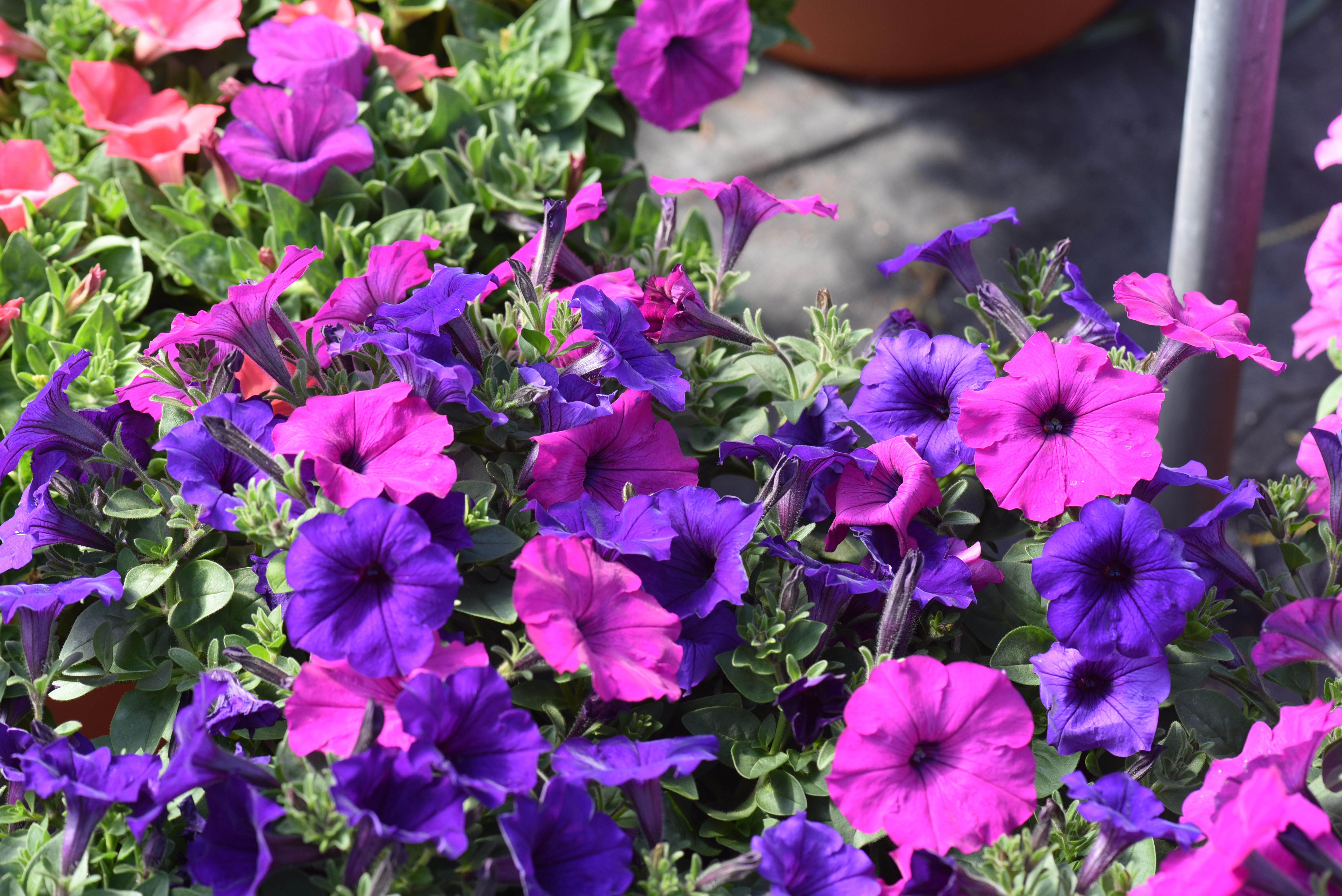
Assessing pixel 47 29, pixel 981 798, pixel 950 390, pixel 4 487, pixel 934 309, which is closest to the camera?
pixel 981 798

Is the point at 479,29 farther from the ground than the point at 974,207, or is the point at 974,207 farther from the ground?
the point at 479,29

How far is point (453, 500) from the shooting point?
1.12 metres

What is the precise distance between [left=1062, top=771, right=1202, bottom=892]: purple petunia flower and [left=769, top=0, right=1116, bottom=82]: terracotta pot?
2.76m

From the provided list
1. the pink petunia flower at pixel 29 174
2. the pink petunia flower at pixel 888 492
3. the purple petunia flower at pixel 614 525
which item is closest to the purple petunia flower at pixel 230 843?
the purple petunia flower at pixel 614 525

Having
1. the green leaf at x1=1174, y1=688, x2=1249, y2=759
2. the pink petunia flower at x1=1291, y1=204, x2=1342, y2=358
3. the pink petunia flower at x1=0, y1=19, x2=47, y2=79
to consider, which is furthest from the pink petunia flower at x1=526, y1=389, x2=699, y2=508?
the pink petunia flower at x1=0, y1=19, x2=47, y2=79

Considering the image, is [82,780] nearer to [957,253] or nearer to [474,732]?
[474,732]

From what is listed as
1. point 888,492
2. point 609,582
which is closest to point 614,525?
point 609,582

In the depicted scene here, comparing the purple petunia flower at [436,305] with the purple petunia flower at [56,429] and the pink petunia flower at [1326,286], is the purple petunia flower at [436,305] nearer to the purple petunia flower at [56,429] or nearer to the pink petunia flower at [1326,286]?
the purple petunia flower at [56,429]

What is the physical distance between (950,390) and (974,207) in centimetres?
230

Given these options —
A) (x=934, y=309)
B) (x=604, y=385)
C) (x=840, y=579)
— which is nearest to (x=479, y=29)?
(x=604, y=385)

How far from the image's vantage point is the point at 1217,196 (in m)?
1.83

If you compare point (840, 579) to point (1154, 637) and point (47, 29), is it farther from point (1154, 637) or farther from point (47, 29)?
point (47, 29)

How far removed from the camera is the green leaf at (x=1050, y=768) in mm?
1130

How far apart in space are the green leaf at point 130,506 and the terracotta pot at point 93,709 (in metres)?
0.23
